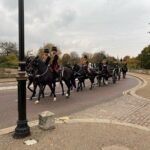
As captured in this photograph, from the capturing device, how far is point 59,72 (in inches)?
567

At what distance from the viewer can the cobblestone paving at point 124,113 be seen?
8883 mm

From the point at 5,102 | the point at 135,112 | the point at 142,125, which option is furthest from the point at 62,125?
the point at 5,102

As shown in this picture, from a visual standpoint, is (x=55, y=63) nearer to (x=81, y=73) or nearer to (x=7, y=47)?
(x=81, y=73)

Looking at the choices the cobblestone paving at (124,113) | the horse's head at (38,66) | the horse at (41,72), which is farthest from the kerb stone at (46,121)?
the horse's head at (38,66)

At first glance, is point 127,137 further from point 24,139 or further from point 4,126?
point 4,126

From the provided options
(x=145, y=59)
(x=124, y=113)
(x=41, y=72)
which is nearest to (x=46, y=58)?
(x=41, y=72)

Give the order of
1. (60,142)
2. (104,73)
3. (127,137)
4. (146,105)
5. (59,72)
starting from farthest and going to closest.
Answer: (104,73) → (59,72) → (146,105) → (127,137) → (60,142)

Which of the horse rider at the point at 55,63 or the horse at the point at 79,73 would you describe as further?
the horse at the point at 79,73

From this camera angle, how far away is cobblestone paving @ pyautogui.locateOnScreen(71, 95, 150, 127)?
29.1 ft

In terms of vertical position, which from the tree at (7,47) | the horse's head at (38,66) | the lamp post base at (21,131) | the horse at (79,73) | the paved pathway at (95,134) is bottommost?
the paved pathway at (95,134)

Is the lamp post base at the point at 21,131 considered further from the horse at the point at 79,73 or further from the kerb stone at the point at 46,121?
the horse at the point at 79,73

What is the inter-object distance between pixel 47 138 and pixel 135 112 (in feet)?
15.9

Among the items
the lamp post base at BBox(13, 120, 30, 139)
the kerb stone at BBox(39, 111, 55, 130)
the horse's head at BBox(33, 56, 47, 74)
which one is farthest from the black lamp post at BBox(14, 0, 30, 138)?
the horse's head at BBox(33, 56, 47, 74)

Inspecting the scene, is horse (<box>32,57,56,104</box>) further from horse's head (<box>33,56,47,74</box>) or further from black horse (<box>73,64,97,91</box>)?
black horse (<box>73,64,97,91</box>)
